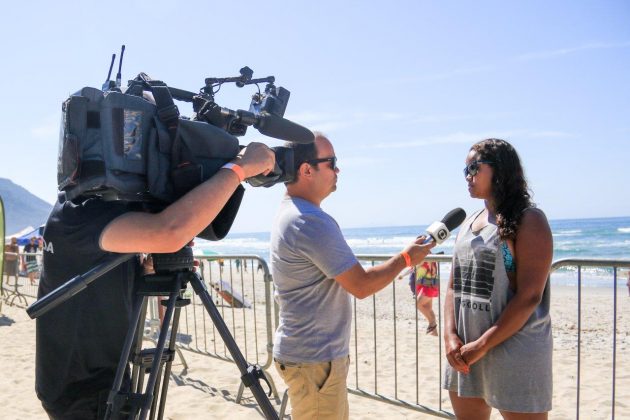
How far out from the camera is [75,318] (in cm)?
159

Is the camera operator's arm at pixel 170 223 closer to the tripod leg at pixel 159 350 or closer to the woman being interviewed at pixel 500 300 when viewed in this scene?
the tripod leg at pixel 159 350

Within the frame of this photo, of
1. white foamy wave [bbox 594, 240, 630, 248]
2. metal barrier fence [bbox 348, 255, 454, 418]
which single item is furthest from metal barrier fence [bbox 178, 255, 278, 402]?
white foamy wave [bbox 594, 240, 630, 248]

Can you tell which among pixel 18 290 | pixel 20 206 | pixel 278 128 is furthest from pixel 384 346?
pixel 20 206

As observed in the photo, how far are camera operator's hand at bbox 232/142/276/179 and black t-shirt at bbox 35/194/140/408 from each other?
377 mm

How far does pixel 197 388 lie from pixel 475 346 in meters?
3.58

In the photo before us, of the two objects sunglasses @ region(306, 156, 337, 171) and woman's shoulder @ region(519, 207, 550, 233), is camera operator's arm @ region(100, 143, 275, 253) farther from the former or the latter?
woman's shoulder @ region(519, 207, 550, 233)

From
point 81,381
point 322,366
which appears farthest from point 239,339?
point 81,381

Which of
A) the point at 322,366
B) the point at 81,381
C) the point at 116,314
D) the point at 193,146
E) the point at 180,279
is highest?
the point at 193,146

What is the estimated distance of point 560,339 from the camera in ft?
29.0

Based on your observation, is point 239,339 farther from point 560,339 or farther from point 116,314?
point 116,314

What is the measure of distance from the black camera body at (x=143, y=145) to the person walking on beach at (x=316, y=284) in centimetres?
77

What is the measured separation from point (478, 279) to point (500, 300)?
0.14 meters

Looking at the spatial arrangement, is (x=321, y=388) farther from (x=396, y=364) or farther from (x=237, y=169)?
(x=396, y=364)

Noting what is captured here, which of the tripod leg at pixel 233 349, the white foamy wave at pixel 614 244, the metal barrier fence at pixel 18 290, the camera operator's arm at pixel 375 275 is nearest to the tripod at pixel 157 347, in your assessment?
the tripod leg at pixel 233 349
